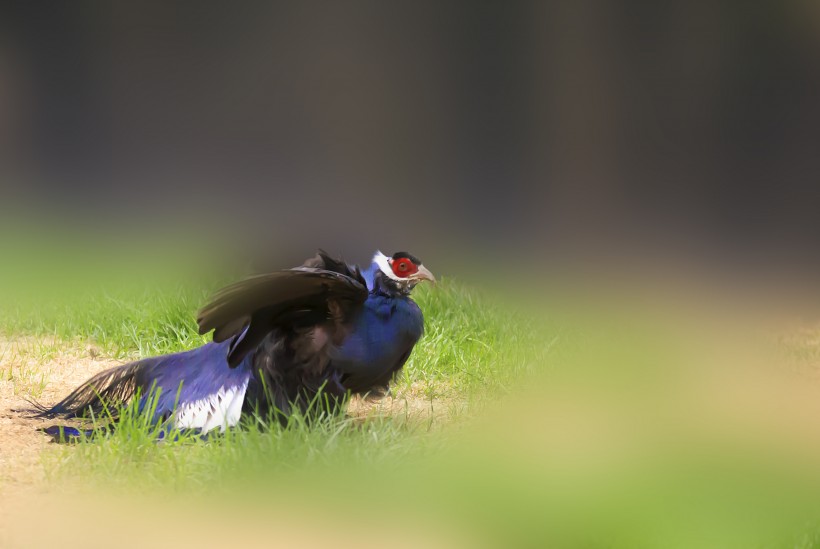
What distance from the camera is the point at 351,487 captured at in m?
2.24

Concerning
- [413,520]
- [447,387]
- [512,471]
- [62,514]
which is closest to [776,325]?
[447,387]

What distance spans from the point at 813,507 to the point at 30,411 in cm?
224

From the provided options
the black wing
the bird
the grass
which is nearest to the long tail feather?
the bird

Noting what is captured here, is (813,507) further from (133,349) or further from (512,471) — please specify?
(133,349)

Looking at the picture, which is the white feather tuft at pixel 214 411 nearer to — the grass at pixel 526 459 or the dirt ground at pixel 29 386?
the grass at pixel 526 459

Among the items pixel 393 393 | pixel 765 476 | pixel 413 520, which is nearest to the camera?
pixel 413 520

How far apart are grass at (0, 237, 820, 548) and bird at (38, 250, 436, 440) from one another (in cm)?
9

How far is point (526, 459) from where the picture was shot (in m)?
2.38

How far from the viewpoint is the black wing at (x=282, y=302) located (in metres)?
2.76

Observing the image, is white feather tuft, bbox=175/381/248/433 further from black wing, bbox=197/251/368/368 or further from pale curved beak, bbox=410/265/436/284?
pale curved beak, bbox=410/265/436/284

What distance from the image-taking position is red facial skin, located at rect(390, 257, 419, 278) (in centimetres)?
309

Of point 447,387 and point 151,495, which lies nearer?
point 151,495

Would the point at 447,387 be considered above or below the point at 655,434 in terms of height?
below

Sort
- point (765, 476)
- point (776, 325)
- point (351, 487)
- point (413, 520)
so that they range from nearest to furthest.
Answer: point (413, 520) → point (351, 487) → point (765, 476) → point (776, 325)
